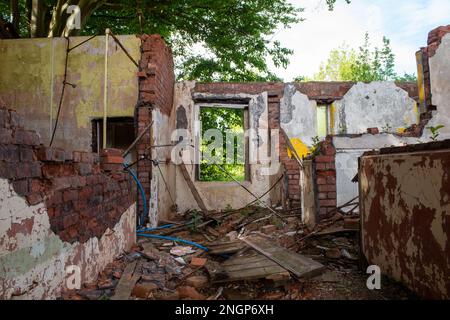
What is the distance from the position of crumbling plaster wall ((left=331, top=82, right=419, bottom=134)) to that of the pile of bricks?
3.63 meters

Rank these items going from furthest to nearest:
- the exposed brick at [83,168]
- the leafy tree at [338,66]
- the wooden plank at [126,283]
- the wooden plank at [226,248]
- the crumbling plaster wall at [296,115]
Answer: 1. the leafy tree at [338,66]
2. the crumbling plaster wall at [296,115]
3. the wooden plank at [226,248]
4. the exposed brick at [83,168]
5. the wooden plank at [126,283]

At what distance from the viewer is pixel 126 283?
261cm

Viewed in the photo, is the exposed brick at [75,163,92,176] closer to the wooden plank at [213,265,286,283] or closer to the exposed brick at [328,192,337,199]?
the wooden plank at [213,265,286,283]

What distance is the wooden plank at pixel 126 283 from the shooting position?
7.83 ft

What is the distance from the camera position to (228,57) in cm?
968

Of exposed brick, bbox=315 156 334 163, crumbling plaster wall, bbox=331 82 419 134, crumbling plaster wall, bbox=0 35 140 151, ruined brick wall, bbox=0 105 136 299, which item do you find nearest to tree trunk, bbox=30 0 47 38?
crumbling plaster wall, bbox=0 35 140 151

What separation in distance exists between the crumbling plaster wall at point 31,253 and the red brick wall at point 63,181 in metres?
0.06

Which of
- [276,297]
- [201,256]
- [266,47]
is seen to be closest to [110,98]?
[201,256]

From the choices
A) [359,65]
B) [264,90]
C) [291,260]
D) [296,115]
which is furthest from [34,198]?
[359,65]

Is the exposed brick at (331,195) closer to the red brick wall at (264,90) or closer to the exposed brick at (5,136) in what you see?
the red brick wall at (264,90)

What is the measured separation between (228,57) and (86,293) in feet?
28.5

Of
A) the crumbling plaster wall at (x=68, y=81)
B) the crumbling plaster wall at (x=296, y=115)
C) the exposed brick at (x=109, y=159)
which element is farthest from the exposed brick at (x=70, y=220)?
the crumbling plaster wall at (x=296, y=115)
